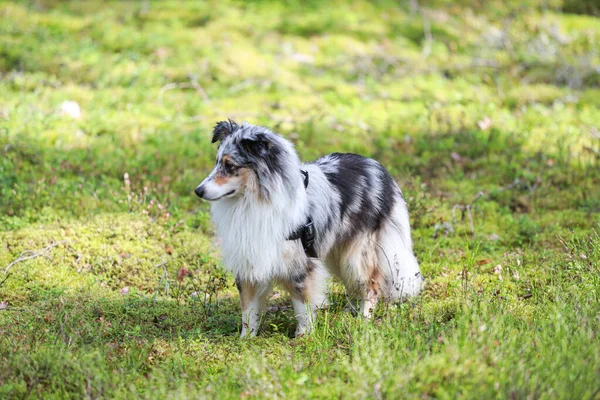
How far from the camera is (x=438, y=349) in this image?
371cm

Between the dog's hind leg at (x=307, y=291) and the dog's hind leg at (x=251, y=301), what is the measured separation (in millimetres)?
204

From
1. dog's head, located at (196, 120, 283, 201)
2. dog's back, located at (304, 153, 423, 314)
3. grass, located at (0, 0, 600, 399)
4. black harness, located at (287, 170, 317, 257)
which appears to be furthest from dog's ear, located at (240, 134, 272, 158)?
→ grass, located at (0, 0, 600, 399)

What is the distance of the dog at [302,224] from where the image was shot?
4418mm

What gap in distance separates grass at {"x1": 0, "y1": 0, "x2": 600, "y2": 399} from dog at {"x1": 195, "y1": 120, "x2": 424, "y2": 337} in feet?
0.86

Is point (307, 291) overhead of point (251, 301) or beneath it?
overhead

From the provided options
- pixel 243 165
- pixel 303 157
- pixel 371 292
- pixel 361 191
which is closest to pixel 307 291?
pixel 371 292

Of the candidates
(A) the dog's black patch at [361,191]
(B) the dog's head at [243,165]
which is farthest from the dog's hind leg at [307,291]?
(B) the dog's head at [243,165]

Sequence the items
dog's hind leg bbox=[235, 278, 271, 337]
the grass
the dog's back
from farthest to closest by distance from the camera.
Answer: the dog's back
dog's hind leg bbox=[235, 278, 271, 337]
the grass

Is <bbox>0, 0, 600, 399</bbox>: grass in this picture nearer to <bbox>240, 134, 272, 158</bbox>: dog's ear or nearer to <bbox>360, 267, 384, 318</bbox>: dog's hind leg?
<bbox>360, 267, 384, 318</bbox>: dog's hind leg

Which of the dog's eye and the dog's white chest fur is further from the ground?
the dog's eye

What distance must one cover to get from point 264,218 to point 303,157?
3907mm

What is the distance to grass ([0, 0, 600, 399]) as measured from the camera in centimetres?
367

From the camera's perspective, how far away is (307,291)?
15.3 ft

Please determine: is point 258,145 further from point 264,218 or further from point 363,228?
point 363,228
